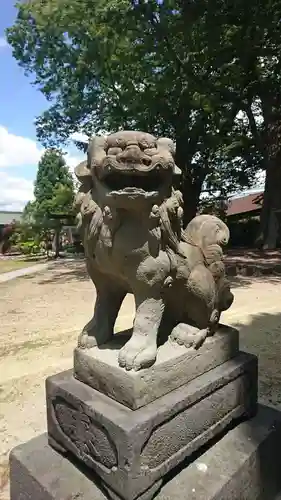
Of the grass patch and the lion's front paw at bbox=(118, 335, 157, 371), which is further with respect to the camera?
the grass patch

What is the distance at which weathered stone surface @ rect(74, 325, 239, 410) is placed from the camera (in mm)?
1444

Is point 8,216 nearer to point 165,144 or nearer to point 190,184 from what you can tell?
point 190,184

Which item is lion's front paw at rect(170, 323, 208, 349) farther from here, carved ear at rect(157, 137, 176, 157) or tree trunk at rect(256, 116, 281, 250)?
tree trunk at rect(256, 116, 281, 250)

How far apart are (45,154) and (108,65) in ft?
73.6

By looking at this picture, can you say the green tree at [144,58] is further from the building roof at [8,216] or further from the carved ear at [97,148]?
the building roof at [8,216]

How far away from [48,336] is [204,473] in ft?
9.39

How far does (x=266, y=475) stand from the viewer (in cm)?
179

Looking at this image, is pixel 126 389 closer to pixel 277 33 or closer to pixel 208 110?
pixel 208 110

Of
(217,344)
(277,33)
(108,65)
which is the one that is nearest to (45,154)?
(108,65)

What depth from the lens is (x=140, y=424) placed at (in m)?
1.34

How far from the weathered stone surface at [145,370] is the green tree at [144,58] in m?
6.71

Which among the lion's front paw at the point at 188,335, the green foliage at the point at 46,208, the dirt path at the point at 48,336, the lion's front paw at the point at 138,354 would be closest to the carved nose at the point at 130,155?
the lion's front paw at the point at 138,354

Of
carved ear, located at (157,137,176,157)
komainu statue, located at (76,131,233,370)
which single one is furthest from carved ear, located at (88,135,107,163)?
carved ear, located at (157,137,176,157)

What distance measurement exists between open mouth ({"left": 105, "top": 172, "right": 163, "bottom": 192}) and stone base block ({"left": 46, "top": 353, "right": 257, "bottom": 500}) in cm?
86
